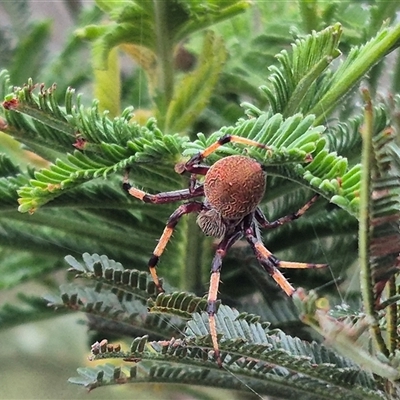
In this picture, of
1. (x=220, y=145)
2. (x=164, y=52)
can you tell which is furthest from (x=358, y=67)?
(x=164, y=52)

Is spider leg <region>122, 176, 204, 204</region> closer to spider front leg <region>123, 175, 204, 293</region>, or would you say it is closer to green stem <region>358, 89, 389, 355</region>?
spider front leg <region>123, 175, 204, 293</region>

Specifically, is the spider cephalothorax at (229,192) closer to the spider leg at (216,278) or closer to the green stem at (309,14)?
the spider leg at (216,278)

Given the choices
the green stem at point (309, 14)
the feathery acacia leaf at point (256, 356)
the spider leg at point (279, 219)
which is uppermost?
the green stem at point (309, 14)

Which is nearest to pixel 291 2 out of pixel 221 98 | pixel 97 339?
pixel 221 98

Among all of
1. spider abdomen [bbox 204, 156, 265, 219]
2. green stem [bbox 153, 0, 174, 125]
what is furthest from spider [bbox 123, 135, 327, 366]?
green stem [bbox 153, 0, 174, 125]

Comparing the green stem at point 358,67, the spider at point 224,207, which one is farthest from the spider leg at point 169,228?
the green stem at point 358,67

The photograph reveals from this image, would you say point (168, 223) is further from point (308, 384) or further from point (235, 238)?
point (308, 384)

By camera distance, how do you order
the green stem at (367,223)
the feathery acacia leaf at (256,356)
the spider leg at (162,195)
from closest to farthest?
the green stem at (367,223) < the feathery acacia leaf at (256,356) < the spider leg at (162,195)

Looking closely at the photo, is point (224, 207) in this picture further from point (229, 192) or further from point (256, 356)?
point (256, 356)
